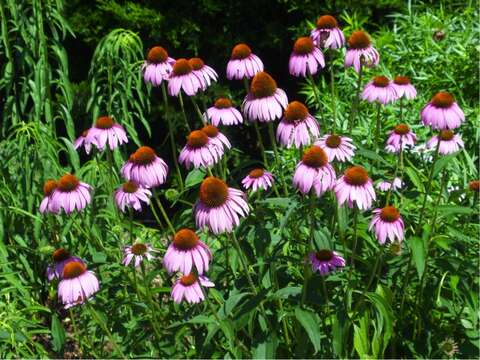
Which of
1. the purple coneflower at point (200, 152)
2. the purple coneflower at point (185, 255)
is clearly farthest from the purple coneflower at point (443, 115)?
the purple coneflower at point (185, 255)

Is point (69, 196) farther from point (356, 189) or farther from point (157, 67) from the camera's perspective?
point (356, 189)

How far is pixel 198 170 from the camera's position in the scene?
98.7 inches

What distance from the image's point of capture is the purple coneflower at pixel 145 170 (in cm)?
224

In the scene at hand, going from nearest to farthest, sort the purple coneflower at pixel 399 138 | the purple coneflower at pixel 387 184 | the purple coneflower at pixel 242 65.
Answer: the purple coneflower at pixel 242 65, the purple coneflower at pixel 387 184, the purple coneflower at pixel 399 138

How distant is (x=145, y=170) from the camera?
7.39 feet

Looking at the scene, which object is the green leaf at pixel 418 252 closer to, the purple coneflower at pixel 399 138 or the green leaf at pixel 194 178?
the purple coneflower at pixel 399 138

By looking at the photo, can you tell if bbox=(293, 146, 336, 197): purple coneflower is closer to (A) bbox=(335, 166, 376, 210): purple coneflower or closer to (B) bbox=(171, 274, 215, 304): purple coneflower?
(A) bbox=(335, 166, 376, 210): purple coneflower

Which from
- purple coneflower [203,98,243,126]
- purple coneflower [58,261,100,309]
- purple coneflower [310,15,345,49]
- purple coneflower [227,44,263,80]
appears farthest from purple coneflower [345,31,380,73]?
purple coneflower [58,261,100,309]

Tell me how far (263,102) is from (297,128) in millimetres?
153

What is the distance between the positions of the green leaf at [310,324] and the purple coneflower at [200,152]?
50 centimetres

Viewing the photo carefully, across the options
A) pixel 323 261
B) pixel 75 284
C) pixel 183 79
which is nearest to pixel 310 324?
pixel 323 261

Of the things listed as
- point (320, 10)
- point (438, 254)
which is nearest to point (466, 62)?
point (320, 10)

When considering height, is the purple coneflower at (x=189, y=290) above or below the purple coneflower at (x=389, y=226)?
below

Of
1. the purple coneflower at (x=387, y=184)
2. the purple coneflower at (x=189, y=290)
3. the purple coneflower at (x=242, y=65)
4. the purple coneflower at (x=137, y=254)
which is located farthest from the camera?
the purple coneflower at (x=387, y=184)
